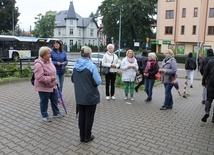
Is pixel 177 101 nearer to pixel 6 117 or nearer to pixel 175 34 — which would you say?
pixel 6 117

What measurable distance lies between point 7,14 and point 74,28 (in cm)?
3407

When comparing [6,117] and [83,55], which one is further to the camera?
[6,117]

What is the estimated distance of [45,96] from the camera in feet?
18.3

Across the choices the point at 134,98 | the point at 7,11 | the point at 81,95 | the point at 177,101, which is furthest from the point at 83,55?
the point at 7,11

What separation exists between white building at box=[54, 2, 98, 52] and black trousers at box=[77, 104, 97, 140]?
69306 mm

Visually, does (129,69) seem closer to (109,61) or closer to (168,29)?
(109,61)

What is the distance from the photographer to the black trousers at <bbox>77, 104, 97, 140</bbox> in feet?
15.1

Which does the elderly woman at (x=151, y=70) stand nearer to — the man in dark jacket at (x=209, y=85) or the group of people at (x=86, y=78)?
the group of people at (x=86, y=78)

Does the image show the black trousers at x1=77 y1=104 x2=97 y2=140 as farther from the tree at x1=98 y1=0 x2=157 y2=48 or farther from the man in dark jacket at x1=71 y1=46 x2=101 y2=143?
the tree at x1=98 y1=0 x2=157 y2=48

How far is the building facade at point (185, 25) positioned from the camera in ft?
139

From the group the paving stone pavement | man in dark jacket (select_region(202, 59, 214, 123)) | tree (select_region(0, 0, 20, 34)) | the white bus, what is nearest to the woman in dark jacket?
the paving stone pavement

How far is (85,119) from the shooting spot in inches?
183

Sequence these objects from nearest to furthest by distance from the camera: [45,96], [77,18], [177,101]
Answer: [45,96], [177,101], [77,18]

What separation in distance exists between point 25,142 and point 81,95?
1.38 metres
